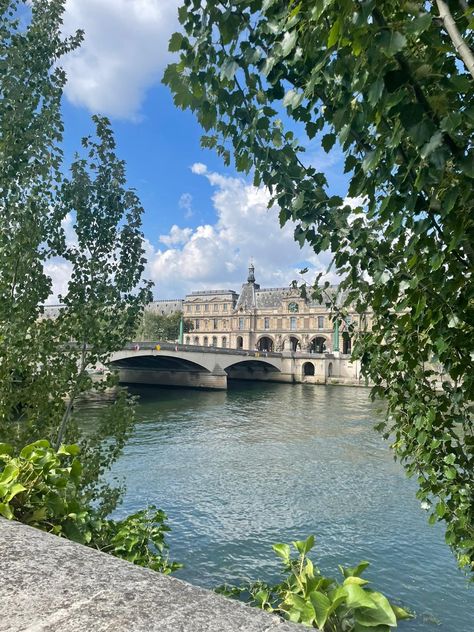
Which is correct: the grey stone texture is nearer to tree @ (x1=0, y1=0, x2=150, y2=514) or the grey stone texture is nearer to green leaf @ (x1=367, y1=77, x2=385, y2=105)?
green leaf @ (x1=367, y1=77, x2=385, y2=105)

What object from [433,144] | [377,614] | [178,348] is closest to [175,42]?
[433,144]

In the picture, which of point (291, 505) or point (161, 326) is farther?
point (161, 326)

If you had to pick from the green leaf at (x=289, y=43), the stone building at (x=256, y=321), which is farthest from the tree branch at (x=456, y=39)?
the stone building at (x=256, y=321)

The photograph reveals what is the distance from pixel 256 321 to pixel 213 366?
4623cm

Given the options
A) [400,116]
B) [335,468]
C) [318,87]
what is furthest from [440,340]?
[335,468]

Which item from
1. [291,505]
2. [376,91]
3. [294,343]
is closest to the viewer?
[376,91]

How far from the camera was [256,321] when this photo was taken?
103 metres

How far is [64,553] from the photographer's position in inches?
91.5

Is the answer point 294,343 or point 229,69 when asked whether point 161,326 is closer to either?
point 294,343

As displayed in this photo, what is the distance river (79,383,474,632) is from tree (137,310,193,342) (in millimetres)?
63580

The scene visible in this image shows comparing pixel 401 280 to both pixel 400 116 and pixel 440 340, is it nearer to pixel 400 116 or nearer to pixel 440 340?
pixel 440 340

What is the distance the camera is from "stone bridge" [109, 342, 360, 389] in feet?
164

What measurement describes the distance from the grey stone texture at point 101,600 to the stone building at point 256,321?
86553mm

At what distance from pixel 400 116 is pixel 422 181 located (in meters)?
0.24
